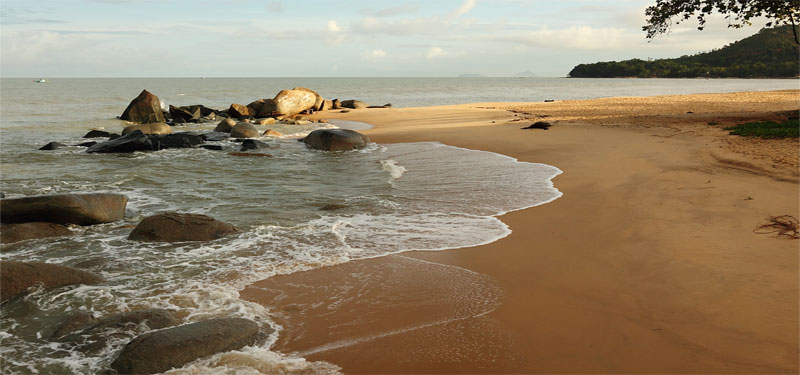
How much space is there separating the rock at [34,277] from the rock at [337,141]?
1215 centimetres

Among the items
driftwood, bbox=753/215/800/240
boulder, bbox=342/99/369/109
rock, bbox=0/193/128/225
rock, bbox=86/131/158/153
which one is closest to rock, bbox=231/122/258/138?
rock, bbox=86/131/158/153

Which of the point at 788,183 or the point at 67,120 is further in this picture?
the point at 67,120

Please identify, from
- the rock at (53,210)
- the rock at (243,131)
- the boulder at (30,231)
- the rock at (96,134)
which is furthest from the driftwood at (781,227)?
the rock at (96,134)

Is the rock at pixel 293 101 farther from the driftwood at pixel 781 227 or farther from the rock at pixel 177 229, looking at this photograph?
the driftwood at pixel 781 227

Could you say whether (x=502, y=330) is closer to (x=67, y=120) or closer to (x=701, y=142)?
(x=701, y=142)

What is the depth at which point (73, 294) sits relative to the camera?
522 centimetres

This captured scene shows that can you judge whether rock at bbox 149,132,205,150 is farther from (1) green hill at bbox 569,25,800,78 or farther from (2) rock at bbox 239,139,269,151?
(1) green hill at bbox 569,25,800,78

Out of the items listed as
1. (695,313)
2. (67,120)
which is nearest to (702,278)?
(695,313)

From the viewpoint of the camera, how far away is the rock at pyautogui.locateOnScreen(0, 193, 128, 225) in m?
7.47

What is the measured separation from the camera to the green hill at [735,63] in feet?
315

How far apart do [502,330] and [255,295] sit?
249cm

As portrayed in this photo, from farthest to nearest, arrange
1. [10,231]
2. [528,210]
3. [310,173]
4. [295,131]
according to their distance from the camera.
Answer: [295,131], [310,173], [528,210], [10,231]

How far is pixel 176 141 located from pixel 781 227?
17943 mm

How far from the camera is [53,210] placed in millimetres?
7547
